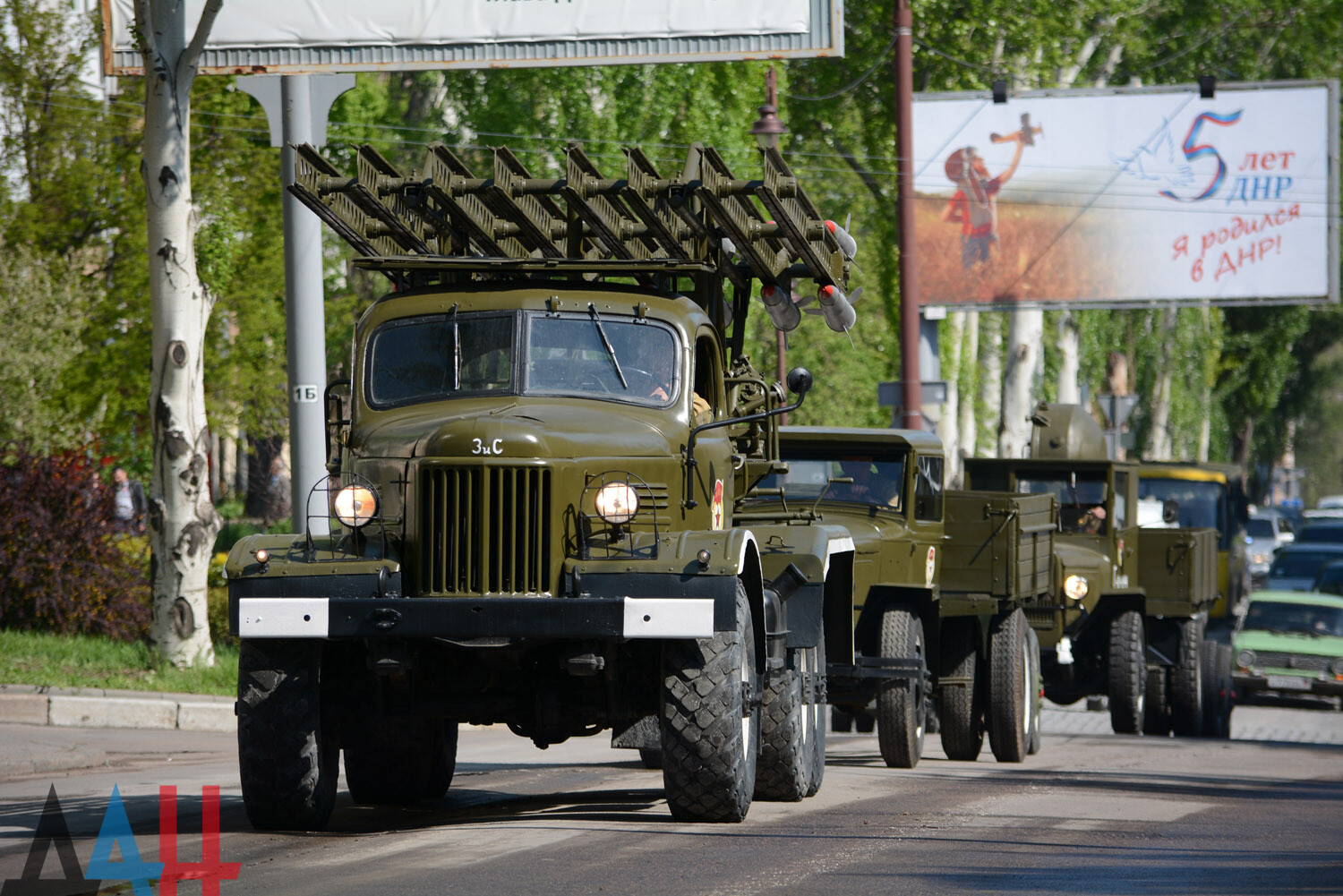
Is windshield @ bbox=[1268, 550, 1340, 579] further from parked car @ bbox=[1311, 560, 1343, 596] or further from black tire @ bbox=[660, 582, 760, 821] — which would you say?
black tire @ bbox=[660, 582, 760, 821]

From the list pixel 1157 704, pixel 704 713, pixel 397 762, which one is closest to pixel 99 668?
pixel 397 762

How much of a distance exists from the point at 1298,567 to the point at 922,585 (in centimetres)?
2756

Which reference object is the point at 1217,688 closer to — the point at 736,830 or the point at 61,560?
the point at 61,560

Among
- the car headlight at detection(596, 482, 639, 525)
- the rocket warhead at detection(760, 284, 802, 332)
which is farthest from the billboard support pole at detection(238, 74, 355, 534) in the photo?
the car headlight at detection(596, 482, 639, 525)

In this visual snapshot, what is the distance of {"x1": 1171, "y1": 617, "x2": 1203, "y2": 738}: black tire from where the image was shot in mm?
20172

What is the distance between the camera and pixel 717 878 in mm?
7621

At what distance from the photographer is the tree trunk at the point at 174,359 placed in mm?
16172

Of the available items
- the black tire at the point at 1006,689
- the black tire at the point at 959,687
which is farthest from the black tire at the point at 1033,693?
the black tire at the point at 959,687

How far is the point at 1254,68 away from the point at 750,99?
2343 centimetres

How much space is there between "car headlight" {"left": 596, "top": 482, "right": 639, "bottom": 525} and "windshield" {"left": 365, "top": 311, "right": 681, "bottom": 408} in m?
0.88

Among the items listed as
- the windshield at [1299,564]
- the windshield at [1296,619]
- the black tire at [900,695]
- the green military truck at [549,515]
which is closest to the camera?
the green military truck at [549,515]

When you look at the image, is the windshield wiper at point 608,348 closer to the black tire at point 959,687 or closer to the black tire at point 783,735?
the black tire at point 783,735

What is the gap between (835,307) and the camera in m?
11.2

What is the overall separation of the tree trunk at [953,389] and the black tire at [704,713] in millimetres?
27043
